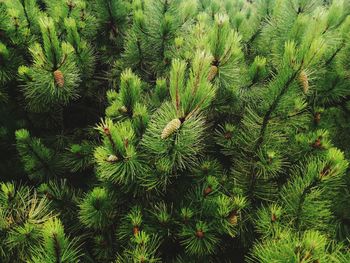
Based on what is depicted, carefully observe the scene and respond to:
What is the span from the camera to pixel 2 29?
7.00ft

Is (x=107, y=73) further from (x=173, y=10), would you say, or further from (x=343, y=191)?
(x=343, y=191)

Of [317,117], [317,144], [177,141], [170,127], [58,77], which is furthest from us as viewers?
[317,117]

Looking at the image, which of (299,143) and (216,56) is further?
(299,143)

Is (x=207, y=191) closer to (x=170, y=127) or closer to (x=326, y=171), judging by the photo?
(x=170, y=127)

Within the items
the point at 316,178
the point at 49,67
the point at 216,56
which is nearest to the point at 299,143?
the point at 316,178

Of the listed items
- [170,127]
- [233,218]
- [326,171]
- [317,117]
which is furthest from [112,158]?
[317,117]

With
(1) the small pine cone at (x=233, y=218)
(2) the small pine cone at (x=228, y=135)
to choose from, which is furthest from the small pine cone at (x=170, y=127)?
(2) the small pine cone at (x=228, y=135)

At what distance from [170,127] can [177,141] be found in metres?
0.13

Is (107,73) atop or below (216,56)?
below

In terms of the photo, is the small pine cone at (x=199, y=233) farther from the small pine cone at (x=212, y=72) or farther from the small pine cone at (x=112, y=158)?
the small pine cone at (x=212, y=72)

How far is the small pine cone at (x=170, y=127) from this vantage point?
1379 millimetres

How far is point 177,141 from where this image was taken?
4.86 ft

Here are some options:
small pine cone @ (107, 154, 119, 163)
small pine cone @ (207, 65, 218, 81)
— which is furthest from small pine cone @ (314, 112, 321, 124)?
small pine cone @ (107, 154, 119, 163)

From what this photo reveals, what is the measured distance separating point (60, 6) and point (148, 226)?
192 cm
